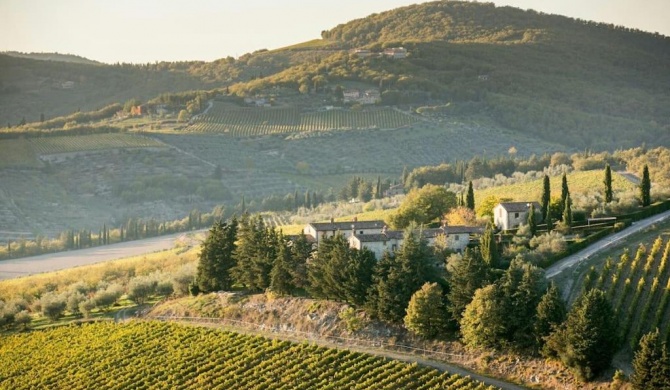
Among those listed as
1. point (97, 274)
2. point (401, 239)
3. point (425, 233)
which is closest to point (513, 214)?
point (425, 233)

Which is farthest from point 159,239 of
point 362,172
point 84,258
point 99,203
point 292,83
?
Answer: point 292,83

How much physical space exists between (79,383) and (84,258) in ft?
152

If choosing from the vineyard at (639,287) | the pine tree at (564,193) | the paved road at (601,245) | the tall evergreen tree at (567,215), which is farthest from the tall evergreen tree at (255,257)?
the vineyard at (639,287)

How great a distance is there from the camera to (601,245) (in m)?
64.1

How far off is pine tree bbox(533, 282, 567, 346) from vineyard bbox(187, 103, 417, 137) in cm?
11378

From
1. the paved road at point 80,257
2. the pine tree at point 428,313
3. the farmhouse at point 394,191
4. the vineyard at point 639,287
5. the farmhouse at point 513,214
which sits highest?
the farmhouse at point 513,214

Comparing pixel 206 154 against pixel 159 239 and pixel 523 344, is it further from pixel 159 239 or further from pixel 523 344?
pixel 523 344

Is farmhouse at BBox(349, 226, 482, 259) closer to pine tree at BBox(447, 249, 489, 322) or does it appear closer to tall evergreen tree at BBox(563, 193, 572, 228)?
tall evergreen tree at BBox(563, 193, 572, 228)

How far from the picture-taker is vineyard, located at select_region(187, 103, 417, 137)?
165500mm

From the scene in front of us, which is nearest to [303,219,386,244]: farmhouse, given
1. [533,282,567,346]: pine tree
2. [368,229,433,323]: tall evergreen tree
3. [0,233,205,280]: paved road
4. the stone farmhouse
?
the stone farmhouse

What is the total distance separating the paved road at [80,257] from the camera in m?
102

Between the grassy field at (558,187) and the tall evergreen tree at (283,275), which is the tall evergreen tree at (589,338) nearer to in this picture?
the tall evergreen tree at (283,275)

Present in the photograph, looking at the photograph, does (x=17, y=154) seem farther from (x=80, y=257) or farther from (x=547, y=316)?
(x=547, y=316)

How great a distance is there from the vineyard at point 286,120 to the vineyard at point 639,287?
352 feet
